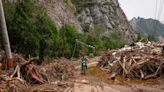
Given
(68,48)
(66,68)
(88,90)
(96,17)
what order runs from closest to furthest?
(88,90), (66,68), (68,48), (96,17)

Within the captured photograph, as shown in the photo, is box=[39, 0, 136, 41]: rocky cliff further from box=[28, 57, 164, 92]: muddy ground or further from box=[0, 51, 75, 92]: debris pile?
box=[0, 51, 75, 92]: debris pile

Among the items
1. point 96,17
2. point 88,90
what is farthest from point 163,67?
point 96,17

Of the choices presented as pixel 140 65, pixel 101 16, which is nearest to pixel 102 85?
pixel 140 65

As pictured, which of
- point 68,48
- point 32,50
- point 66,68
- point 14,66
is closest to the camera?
point 14,66

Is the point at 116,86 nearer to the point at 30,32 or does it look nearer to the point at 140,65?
the point at 140,65

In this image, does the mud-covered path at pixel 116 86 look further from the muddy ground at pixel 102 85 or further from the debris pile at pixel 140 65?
the debris pile at pixel 140 65

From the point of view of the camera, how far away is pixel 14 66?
17.4 m

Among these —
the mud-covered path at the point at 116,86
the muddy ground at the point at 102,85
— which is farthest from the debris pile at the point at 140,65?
the mud-covered path at the point at 116,86

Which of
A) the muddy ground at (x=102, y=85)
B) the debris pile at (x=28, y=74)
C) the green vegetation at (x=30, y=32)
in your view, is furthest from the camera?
the green vegetation at (x=30, y=32)

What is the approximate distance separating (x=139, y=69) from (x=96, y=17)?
7765cm

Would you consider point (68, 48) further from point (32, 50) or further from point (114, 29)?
point (114, 29)

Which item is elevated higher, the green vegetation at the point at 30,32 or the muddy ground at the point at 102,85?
the green vegetation at the point at 30,32

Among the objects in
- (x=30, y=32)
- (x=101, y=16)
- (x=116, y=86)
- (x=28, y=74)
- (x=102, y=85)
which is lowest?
(x=116, y=86)

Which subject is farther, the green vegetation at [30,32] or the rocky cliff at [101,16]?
the rocky cliff at [101,16]
